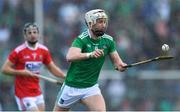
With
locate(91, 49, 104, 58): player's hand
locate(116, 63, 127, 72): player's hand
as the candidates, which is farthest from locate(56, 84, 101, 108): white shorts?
locate(91, 49, 104, 58): player's hand

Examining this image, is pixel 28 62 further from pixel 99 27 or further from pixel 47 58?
pixel 99 27

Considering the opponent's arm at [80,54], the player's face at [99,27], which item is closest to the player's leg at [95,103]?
the opponent's arm at [80,54]

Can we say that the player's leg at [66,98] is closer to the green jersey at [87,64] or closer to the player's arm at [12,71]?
the green jersey at [87,64]

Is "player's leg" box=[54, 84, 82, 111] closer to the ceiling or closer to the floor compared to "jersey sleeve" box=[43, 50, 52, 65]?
closer to the ceiling

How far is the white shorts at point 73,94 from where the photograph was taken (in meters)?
9.95

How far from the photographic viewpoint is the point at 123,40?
1566 centimetres

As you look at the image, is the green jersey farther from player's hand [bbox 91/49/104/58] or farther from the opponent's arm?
player's hand [bbox 91/49/104/58]

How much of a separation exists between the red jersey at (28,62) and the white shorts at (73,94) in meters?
1.93

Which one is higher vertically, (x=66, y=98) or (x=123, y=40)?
(x=66, y=98)

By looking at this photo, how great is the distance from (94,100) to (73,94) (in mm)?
285

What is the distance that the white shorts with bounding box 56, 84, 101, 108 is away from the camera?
9945 mm

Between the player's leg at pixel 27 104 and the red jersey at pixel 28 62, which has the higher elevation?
the red jersey at pixel 28 62

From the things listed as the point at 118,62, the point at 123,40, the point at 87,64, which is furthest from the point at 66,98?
the point at 123,40

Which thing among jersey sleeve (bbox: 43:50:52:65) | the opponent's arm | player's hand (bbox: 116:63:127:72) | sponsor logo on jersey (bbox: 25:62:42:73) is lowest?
sponsor logo on jersey (bbox: 25:62:42:73)
